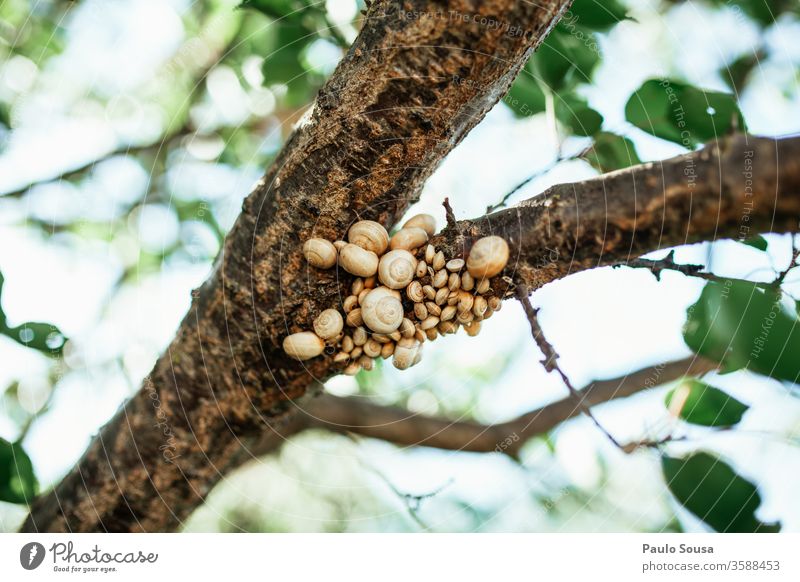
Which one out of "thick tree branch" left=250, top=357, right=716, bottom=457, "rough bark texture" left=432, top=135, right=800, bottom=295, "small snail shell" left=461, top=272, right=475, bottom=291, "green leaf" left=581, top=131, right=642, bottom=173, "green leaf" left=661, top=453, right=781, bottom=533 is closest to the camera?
"rough bark texture" left=432, top=135, right=800, bottom=295

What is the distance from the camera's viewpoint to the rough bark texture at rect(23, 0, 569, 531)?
609 mm

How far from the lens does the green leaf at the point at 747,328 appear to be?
746 mm

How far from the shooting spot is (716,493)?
2.57 feet

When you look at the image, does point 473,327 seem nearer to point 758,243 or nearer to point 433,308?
point 433,308

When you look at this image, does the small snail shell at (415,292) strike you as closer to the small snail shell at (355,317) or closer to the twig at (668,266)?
the small snail shell at (355,317)

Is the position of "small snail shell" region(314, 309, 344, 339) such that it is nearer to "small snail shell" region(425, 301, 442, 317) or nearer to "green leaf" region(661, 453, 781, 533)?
"small snail shell" region(425, 301, 442, 317)

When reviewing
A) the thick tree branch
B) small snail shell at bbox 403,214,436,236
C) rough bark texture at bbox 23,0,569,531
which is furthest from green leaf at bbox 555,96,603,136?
the thick tree branch

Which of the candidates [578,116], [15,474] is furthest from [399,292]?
[15,474]

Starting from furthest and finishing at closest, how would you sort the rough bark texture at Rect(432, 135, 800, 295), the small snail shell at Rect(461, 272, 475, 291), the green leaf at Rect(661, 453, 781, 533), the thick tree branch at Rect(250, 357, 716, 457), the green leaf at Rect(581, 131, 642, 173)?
the thick tree branch at Rect(250, 357, 716, 457)
the green leaf at Rect(581, 131, 642, 173)
the green leaf at Rect(661, 453, 781, 533)
the small snail shell at Rect(461, 272, 475, 291)
the rough bark texture at Rect(432, 135, 800, 295)

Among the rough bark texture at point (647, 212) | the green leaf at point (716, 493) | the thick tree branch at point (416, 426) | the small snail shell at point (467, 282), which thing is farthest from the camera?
the thick tree branch at point (416, 426)

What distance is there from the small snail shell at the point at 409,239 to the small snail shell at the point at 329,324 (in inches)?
4.2

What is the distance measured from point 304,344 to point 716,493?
1.88ft

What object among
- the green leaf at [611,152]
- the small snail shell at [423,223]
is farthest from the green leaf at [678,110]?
the small snail shell at [423,223]

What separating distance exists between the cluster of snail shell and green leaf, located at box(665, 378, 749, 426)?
342 millimetres
